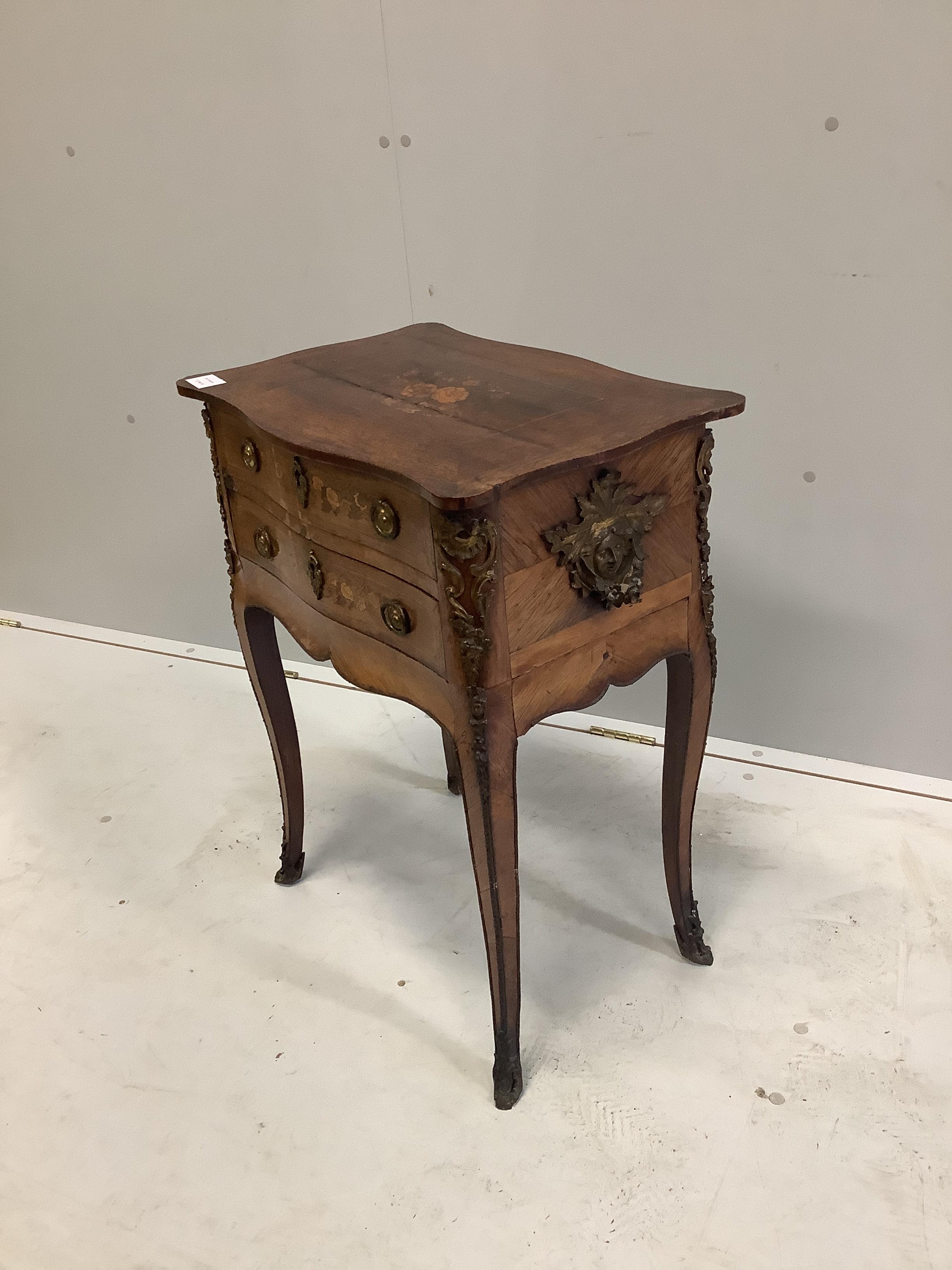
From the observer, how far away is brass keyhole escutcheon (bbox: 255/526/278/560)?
1.48m

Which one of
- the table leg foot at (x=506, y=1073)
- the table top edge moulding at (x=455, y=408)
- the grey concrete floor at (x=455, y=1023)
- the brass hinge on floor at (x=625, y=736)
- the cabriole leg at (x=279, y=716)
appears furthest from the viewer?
the brass hinge on floor at (x=625, y=736)

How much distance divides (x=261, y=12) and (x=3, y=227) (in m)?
0.84

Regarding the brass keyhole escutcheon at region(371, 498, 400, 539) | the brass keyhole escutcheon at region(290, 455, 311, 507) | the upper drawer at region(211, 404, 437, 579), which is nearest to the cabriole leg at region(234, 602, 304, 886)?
the upper drawer at region(211, 404, 437, 579)

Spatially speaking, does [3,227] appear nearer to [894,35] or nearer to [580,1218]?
[894,35]

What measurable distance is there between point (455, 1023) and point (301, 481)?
0.75 m

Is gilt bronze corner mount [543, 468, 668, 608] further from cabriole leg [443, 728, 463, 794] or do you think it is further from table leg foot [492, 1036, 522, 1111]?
cabriole leg [443, 728, 463, 794]

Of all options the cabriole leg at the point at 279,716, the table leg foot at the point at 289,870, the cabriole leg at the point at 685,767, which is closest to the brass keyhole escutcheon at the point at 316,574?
the cabriole leg at the point at 279,716

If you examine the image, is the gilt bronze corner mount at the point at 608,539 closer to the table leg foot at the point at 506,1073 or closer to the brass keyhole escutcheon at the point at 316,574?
the brass keyhole escutcheon at the point at 316,574

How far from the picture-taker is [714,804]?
6.15ft

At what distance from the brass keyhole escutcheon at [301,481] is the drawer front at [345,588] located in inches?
2.4

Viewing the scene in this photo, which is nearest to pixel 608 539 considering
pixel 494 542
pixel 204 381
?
pixel 494 542

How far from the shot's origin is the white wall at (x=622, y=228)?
1.56 metres

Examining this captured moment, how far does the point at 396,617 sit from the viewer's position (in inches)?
48.9

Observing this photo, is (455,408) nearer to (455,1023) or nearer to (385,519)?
(385,519)
